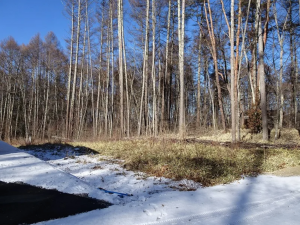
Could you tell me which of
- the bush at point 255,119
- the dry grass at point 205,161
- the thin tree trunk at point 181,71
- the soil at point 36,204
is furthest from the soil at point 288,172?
the bush at point 255,119

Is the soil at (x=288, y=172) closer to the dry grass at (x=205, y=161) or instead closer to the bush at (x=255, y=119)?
the dry grass at (x=205, y=161)

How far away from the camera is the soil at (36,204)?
2.91 metres

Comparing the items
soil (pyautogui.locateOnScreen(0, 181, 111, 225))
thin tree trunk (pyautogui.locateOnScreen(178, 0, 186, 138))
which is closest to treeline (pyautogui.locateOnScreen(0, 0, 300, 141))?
thin tree trunk (pyautogui.locateOnScreen(178, 0, 186, 138))

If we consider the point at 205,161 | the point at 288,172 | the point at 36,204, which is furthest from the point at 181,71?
the point at 36,204

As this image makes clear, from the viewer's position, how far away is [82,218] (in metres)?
2.89

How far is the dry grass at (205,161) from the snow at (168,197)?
1.35ft

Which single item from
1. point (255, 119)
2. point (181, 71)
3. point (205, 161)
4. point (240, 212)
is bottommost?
point (240, 212)

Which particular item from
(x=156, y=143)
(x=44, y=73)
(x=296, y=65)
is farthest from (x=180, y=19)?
(x=44, y=73)

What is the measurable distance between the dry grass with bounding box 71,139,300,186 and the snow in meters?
0.41

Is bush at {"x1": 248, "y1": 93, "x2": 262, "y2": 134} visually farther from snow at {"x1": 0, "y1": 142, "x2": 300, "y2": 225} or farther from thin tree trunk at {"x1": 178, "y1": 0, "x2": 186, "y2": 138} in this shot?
snow at {"x1": 0, "y1": 142, "x2": 300, "y2": 225}

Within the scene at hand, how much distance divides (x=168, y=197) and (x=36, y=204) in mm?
2038

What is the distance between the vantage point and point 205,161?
245 inches

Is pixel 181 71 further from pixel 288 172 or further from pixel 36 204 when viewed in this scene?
pixel 36 204

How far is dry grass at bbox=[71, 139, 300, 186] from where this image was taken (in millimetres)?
5234
